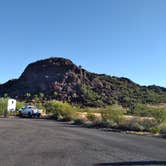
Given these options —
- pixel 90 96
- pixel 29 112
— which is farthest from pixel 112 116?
pixel 90 96

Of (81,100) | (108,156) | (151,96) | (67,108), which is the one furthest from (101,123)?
(151,96)

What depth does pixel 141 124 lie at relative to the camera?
3300 cm

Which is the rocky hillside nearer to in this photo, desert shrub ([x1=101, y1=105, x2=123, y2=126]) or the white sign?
the white sign

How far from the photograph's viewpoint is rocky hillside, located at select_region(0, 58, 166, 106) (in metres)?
113

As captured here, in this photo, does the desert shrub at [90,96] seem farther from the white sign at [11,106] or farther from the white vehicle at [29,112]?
the white vehicle at [29,112]

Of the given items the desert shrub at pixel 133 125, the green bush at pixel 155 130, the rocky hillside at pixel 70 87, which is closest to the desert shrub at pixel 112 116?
the desert shrub at pixel 133 125

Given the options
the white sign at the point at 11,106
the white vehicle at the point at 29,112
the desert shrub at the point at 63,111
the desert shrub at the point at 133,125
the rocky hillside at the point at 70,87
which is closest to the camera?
the desert shrub at the point at 133,125

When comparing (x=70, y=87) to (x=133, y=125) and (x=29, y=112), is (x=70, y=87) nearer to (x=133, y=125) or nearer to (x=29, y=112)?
(x=29, y=112)

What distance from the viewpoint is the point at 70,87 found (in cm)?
11794

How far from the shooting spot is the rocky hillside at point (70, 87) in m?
113

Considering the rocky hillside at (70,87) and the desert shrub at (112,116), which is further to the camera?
the rocky hillside at (70,87)

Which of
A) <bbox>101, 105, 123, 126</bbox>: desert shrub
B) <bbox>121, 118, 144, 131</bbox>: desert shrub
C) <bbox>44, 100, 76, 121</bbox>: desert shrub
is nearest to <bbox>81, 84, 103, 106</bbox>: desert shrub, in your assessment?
<bbox>44, 100, 76, 121</bbox>: desert shrub

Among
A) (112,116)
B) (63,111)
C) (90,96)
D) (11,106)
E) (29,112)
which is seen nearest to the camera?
(112,116)

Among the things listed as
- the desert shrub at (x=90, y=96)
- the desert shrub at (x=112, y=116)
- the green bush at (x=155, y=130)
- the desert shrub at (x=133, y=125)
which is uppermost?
the desert shrub at (x=90, y=96)
